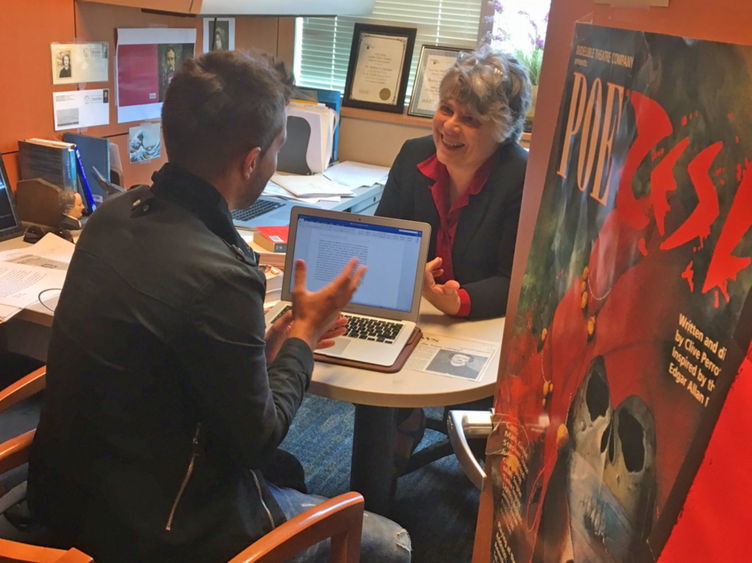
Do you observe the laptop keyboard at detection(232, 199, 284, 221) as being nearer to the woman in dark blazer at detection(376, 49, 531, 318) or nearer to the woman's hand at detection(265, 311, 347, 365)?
the woman in dark blazer at detection(376, 49, 531, 318)

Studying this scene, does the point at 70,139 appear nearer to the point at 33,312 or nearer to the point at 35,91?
the point at 35,91

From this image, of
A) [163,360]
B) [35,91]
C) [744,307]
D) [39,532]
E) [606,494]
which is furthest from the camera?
[35,91]

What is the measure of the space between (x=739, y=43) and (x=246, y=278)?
32.6 inches

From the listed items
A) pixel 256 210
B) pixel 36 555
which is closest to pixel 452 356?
pixel 36 555

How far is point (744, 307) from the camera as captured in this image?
12.7 inches

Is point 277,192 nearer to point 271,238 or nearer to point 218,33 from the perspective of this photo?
point 218,33

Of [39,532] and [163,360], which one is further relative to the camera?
[39,532]

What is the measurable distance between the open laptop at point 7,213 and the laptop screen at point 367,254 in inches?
37.7

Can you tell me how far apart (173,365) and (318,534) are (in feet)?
1.20

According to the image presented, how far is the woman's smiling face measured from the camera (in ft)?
5.97

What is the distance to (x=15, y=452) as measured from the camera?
4.04 feet

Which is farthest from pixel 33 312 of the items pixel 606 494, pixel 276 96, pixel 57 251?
pixel 606 494

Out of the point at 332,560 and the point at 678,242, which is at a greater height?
the point at 678,242

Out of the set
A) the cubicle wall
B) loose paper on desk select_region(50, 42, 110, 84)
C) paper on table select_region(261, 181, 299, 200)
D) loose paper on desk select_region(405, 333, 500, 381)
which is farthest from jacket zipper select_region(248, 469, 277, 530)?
paper on table select_region(261, 181, 299, 200)
